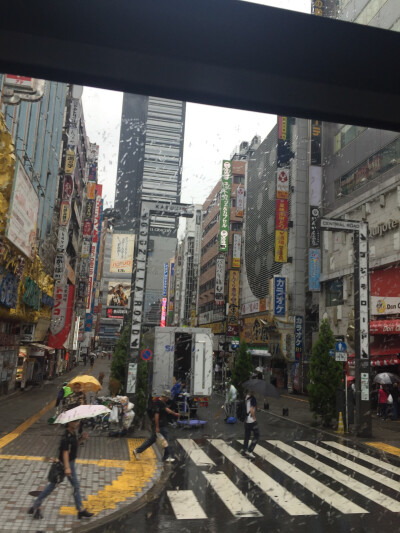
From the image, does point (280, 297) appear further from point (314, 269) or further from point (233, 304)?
point (233, 304)

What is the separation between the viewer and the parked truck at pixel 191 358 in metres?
19.2

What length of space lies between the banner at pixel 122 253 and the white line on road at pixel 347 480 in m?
51.2

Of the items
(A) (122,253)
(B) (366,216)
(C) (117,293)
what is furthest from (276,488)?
(C) (117,293)

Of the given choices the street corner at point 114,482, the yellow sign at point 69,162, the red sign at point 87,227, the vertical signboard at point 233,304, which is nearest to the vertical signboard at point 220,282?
the vertical signboard at point 233,304

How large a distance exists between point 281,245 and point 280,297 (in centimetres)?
493

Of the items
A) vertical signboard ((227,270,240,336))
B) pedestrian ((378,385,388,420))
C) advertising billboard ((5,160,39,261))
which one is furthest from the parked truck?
vertical signboard ((227,270,240,336))

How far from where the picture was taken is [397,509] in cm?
799

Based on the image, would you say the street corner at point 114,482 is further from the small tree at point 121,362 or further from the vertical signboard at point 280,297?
the vertical signboard at point 280,297

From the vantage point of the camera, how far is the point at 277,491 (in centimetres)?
900

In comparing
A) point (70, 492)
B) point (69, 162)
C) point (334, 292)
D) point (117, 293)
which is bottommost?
point (70, 492)

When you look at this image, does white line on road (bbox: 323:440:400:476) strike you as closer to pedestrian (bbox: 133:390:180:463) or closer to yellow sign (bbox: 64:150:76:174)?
pedestrian (bbox: 133:390:180:463)

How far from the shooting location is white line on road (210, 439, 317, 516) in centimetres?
787

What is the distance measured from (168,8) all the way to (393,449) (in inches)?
572

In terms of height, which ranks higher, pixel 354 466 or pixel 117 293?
pixel 117 293
